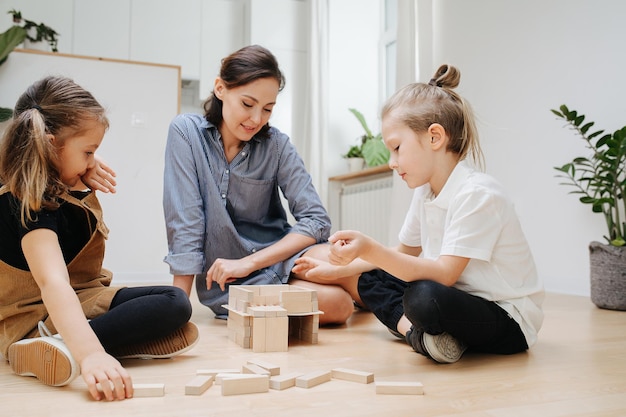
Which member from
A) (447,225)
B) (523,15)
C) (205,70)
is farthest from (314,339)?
(205,70)

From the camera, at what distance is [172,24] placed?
491 centimetres

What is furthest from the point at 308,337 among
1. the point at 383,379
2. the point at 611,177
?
the point at 611,177

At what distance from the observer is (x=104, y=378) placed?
96cm

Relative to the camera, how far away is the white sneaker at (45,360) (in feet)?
3.35

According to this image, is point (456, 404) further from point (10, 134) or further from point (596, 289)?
point (596, 289)

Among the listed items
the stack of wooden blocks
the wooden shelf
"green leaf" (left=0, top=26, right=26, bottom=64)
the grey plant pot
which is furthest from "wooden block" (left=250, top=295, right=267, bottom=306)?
"green leaf" (left=0, top=26, right=26, bottom=64)

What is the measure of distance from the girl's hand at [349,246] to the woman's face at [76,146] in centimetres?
53

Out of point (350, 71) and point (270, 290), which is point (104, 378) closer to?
point (270, 290)

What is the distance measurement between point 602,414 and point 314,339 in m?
0.75

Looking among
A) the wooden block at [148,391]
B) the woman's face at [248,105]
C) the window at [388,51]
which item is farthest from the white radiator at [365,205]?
the wooden block at [148,391]

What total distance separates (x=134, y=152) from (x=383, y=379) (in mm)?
2724

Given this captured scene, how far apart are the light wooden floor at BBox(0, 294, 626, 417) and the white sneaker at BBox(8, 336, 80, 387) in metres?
0.02

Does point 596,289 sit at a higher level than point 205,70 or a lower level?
lower

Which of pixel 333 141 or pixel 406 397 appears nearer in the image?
pixel 406 397
